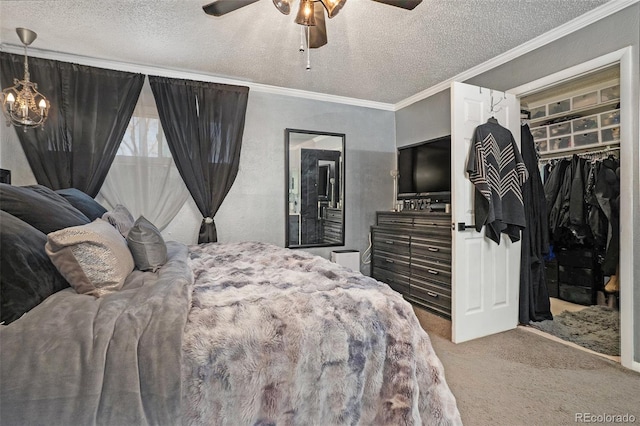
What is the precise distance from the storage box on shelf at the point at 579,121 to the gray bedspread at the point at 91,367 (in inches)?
169

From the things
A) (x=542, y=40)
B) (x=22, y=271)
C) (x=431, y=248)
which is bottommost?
(x=431, y=248)

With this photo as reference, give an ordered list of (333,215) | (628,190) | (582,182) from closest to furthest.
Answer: (628,190), (582,182), (333,215)

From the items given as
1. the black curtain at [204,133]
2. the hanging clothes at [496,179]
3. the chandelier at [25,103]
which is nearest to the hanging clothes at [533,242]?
the hanging clothes at [496,179]

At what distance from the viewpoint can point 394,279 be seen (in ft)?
12.5

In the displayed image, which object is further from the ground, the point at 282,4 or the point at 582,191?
the point at 282,4

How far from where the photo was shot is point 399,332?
3.94 ft

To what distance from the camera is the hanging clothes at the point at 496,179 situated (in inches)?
104

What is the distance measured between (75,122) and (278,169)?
1.98 meters

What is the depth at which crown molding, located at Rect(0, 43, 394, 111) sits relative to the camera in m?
2.79

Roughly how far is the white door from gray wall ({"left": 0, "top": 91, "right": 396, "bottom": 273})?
165 centimetres

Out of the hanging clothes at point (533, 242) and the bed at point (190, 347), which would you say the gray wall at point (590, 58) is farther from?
the bed at point (190, 347)

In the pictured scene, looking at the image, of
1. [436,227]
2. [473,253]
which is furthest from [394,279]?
[473,253]

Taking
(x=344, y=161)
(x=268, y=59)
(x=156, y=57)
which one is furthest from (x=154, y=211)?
(x=344, y=161)

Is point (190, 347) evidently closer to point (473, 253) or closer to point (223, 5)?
point (223, 5)
